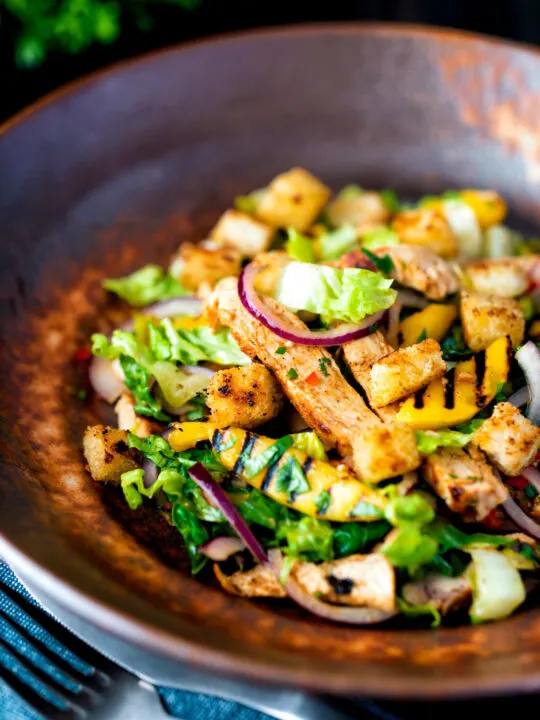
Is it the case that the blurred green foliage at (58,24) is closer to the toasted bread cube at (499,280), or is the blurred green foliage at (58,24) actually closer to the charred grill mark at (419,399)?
the toasted bread cube at (499,280)

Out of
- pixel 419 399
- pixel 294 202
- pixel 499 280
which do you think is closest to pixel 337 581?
pixel 419 399

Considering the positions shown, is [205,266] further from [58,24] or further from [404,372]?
[58,24]

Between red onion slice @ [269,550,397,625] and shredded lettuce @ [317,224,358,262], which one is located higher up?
shredded lettuce @ [317,224,358,262]

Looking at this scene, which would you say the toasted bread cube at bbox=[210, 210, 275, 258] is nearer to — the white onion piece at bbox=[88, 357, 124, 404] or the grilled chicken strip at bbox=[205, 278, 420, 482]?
the grilled chicken strip at bbox=[205, 278, 420, 482]

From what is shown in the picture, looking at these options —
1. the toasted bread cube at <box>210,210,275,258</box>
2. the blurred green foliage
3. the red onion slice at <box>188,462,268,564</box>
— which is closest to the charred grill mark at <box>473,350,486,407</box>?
the red onion slice at <box>188,462,268,564</box>

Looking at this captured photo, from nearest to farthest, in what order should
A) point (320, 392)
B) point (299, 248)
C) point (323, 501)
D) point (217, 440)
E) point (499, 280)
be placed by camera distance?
point (323, 501) → point (217, 440) → point (320, 392) → point (499, 280) → point (299, 248)

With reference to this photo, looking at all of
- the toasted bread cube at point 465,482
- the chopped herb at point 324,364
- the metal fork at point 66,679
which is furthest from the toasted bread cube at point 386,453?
the metal fork at point 66,679
